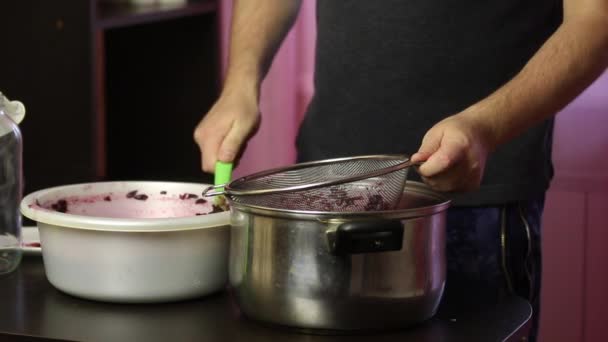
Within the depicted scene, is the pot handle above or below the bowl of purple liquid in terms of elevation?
above

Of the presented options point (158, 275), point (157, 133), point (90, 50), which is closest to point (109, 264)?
point (158, 275)

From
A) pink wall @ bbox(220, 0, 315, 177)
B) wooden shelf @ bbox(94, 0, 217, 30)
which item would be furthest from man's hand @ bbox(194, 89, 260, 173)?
pink wall @ bbox(220, 0, 315, 177)

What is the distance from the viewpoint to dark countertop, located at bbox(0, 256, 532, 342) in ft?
3.35

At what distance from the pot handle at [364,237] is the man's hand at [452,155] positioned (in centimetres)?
13

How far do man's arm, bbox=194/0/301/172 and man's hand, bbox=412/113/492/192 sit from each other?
30cm

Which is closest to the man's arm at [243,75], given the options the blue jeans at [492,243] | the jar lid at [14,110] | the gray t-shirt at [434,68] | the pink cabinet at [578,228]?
the gray t-shirt at [434,68]

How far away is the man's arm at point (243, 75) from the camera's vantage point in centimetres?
132

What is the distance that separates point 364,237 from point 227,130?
0.42m

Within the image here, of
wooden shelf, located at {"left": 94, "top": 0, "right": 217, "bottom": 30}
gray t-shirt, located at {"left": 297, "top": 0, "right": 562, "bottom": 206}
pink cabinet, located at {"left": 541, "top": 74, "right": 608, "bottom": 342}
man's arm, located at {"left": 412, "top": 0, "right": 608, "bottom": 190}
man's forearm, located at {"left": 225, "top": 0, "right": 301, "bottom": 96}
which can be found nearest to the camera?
man's arm, located at {"left": 412, "top": 0, "right": 608, "bottom": 190}

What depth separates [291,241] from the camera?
0.99 meters

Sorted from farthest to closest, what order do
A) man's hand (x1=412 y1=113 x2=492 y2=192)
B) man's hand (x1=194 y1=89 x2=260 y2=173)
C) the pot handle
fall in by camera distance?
man's hand (x1=194 y1=89 x2=260 y2=173)
man's hand (x1=412 y1=113 x2=492 y2=192)
the pot handle

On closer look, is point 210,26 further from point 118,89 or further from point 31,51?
point 31,51

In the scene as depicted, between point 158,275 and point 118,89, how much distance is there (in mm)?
1464

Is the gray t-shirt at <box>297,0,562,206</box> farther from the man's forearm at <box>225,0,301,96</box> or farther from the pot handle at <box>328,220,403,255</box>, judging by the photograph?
the pot handle at <box>328,220,403,255</box>
